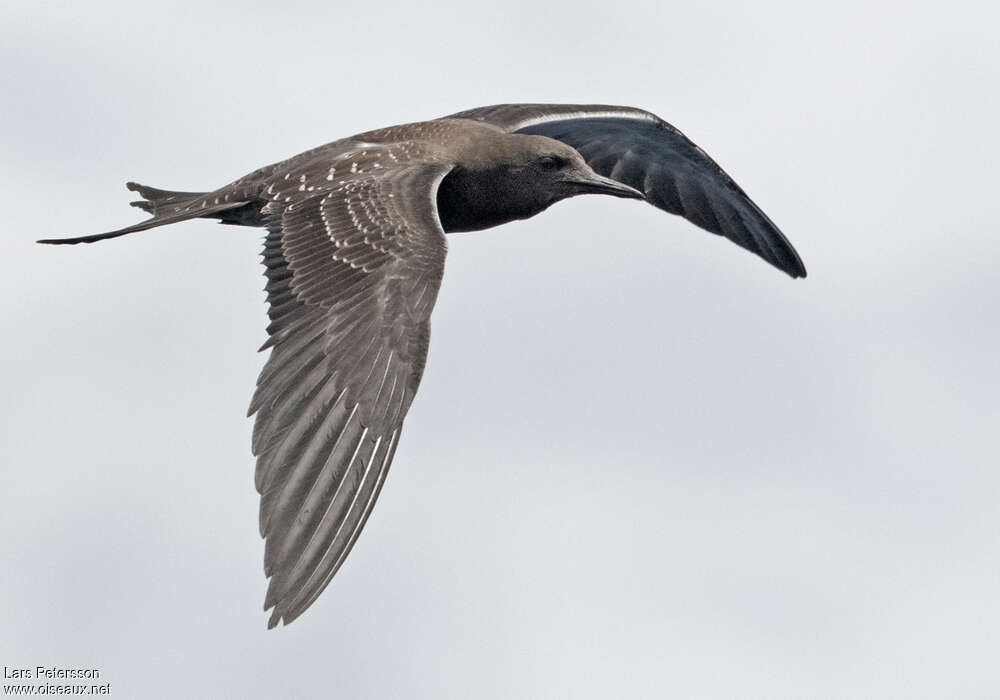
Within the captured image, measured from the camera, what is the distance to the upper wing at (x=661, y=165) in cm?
1675

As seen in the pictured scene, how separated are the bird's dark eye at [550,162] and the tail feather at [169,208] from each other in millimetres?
2753

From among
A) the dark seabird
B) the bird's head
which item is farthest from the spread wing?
the bird's head

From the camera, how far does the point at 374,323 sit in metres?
12.1

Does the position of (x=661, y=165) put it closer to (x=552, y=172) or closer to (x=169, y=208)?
(x=552, y=172)

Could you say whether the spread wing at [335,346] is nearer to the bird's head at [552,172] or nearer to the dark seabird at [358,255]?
the dark seabird at [358,255]

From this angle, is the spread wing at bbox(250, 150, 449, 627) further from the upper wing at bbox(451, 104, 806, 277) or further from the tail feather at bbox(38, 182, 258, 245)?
the upper wing at bbox(451, 104, 806, 277)

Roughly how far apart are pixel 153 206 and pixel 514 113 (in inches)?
150

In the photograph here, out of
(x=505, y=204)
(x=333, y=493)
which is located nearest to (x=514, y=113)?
(x=505, y=204)

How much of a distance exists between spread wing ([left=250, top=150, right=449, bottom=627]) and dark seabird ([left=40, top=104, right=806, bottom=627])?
12 mm

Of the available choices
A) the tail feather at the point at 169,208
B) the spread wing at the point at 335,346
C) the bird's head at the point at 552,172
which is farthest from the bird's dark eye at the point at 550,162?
the tail feather at the point at 169,208

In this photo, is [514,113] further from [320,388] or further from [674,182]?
[320,388]

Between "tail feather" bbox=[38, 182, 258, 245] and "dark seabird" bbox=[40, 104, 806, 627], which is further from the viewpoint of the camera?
"tail feather" bbox=[38, 182, 258, 245]

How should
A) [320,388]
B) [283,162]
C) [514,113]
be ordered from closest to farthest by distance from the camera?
[320,388] < [283,162] < [514,113]

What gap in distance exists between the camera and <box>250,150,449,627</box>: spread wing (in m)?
10.6
